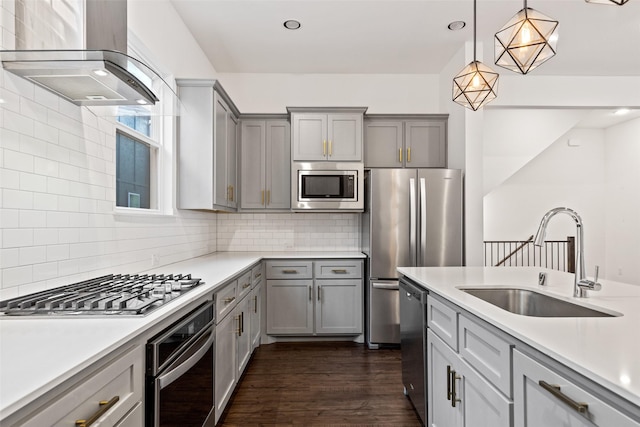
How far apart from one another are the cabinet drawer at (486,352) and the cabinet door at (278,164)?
2.80 m

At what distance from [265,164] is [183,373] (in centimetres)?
289

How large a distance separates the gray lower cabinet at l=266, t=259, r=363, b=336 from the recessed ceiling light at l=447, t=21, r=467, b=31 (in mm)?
2395

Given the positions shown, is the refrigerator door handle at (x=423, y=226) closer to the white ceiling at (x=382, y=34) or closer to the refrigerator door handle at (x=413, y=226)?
the refrigerator door handle at (x=413, y=226)

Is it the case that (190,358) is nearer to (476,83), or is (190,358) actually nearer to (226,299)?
(226,299)

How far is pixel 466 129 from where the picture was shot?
3633 millimetres

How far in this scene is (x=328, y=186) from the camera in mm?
3910

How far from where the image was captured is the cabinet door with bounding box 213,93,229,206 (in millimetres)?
3203

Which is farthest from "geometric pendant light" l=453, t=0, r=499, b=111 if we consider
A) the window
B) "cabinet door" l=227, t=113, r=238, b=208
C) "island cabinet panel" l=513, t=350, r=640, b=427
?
"cabinet door" l=227, t=113, r=238, b=208

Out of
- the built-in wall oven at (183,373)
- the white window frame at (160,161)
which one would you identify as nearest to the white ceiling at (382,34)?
the white window frame at (160,161)

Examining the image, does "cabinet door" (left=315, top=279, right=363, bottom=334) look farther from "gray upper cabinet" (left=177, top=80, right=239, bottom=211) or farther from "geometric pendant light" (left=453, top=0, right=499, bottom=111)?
"geometric pendant light" (left=453, top=0, right=499, bottom=111)

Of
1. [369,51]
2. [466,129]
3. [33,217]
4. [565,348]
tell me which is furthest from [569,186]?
[33,217]

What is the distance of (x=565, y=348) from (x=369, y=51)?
11.5 ft

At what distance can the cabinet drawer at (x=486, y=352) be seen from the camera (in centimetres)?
125

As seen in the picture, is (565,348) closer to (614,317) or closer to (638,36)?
(614,317)
